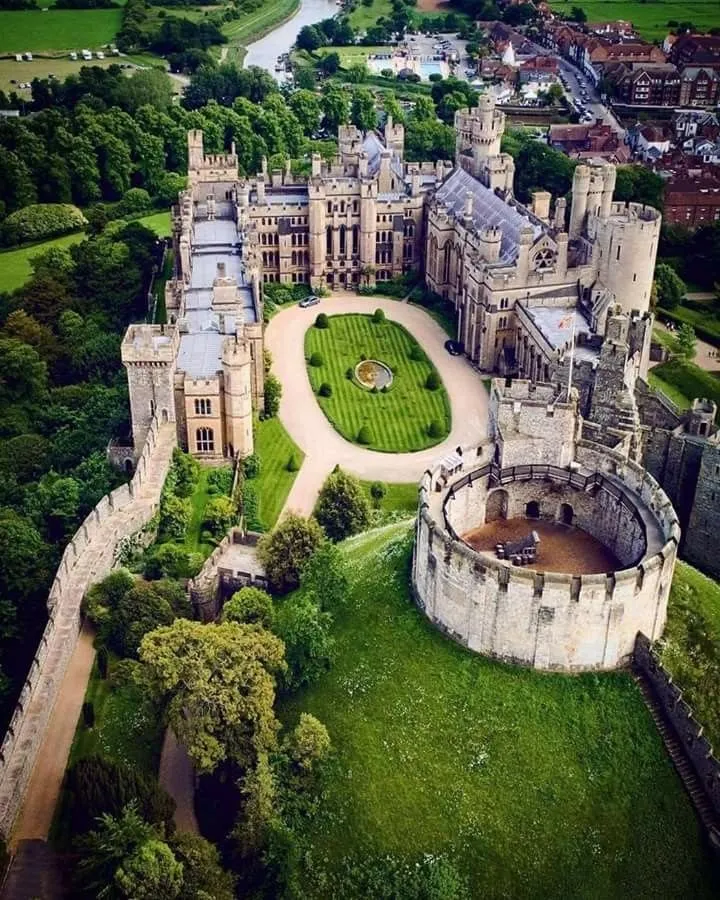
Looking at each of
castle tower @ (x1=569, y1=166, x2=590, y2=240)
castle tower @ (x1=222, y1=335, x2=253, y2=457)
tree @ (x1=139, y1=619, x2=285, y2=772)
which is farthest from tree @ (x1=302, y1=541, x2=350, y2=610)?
castle tower @ (x1=569, y1=166, x2=590, y2=240)

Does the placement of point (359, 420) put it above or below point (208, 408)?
below

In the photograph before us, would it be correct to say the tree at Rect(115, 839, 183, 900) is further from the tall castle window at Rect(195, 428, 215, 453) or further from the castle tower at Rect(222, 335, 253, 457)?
the castle tower at Rect(222, 335, 253, 457)

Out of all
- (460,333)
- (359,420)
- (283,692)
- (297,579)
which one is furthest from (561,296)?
(283,692)

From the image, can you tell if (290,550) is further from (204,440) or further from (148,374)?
(148,374)

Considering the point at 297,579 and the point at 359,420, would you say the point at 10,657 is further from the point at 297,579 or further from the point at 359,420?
the point at 359,420

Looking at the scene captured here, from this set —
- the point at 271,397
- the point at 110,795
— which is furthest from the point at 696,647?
the point at 271,397

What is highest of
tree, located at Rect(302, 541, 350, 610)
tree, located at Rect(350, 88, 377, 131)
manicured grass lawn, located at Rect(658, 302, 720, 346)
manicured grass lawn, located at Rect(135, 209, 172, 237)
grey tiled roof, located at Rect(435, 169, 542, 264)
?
grey tiled roof, located at Rect(435, 169, 542, 264)
